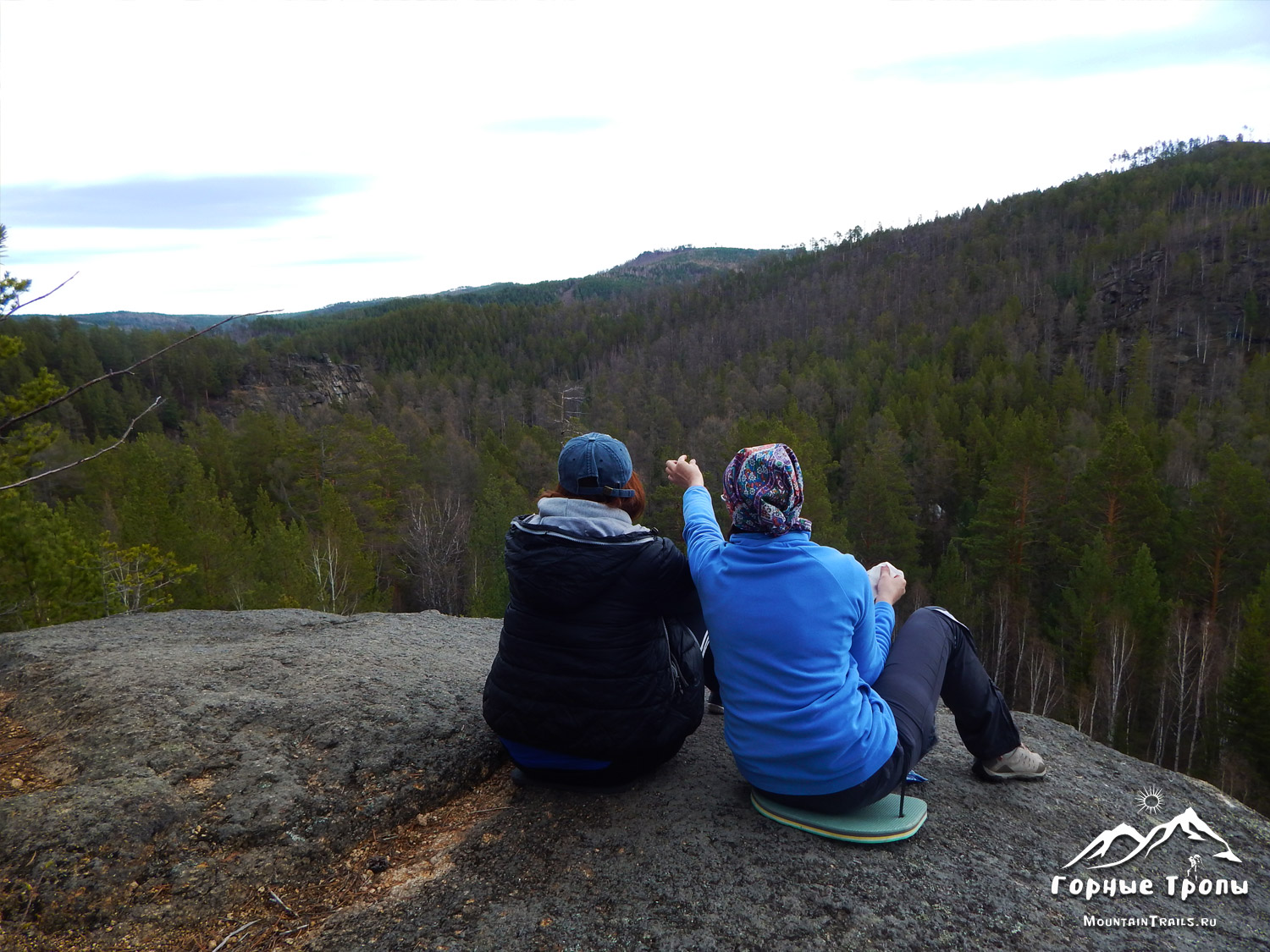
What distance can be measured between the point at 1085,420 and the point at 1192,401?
14926 mm

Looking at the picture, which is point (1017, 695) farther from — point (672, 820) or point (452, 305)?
point (452, 305)

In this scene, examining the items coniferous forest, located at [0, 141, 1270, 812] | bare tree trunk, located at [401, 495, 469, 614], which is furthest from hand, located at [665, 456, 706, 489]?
bare tree trunk, located at [401, 495, 469, 614]

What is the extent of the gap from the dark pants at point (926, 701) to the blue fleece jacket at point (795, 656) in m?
0.12

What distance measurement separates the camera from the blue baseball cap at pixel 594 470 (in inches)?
123

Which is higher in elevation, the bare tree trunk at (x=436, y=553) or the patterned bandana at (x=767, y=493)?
the patterned bandana at (x=767, y=493)

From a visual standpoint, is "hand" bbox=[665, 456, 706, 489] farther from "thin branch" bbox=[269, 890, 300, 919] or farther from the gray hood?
"thin branch" bbox=[269, 890, 300, 919]

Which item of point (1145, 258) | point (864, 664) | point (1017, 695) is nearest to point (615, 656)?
point (864, 664)

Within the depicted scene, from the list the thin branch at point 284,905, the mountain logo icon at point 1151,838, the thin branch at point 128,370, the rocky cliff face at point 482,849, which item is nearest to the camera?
the thin branch at point 128,370

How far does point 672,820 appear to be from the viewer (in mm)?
3221

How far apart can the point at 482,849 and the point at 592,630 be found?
1075 millimetres

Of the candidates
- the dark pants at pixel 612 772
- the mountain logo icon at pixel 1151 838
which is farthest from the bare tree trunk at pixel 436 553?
the mountain logo icon at pixel 1151 838

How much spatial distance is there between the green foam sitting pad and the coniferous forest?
10.6 feet

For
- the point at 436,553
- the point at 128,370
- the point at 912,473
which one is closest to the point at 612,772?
the point at 128,370

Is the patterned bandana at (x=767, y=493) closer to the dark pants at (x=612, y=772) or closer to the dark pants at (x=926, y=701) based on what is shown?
the dark pants at (x=926, y=701)
